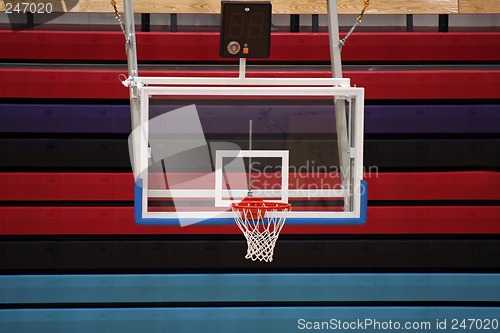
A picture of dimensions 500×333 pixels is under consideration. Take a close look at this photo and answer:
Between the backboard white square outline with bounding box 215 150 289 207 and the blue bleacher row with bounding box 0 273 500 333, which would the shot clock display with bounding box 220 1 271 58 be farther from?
the blue bleacher row with bounding box 0 273 500 333

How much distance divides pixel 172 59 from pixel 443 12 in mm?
2303

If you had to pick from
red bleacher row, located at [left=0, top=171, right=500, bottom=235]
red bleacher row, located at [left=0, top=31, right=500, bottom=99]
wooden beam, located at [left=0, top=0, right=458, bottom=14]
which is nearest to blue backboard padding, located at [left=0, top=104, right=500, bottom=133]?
red bleacher row, located at [left=0, top=31, right=500, bottom=99]

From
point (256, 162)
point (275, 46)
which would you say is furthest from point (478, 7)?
point (256, 162)

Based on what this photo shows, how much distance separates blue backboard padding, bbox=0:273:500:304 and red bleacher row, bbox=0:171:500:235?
0.38 m

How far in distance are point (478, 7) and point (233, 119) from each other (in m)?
2.27

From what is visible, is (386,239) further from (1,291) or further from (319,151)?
(1,291)

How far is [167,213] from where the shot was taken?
4816 mm

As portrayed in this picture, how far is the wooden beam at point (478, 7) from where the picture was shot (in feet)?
20.8

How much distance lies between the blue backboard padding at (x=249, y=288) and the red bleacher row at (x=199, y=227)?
1.23 feet

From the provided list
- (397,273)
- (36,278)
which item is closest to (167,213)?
(36,278)

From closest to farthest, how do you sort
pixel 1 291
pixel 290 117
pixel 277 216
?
pixel 277 216, pixel 290 117, pixel 1 291

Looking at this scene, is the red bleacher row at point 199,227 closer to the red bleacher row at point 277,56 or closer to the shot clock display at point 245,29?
the red bleacher row at point 277,56

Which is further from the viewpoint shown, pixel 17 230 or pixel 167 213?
pixel 17 230

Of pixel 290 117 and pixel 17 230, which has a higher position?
pixel 290 117
